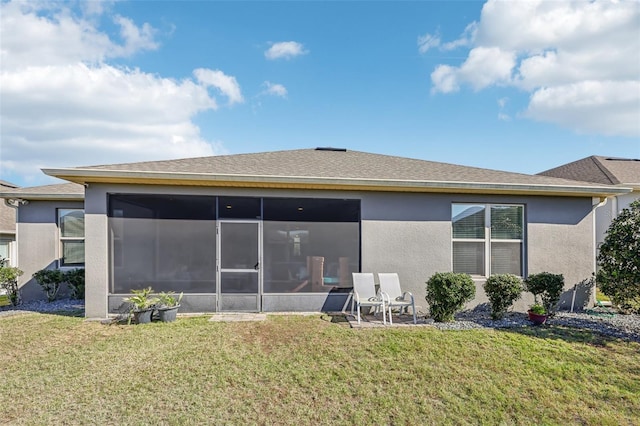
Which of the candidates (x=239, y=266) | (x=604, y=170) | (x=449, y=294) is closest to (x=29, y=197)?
(x=239, y=266)

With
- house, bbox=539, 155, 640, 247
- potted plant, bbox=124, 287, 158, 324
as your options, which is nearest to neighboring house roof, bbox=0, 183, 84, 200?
potted plant, bbox=124, 287, 158, 324

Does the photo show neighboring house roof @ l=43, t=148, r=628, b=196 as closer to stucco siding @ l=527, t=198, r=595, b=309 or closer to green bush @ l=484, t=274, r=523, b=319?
stucco siding @ l=527, t=198, r=595, b=309

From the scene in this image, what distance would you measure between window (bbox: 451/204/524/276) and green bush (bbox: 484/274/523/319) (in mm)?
1017

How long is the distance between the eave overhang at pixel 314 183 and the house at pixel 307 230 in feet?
0.08

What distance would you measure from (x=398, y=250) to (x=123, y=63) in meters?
9.71

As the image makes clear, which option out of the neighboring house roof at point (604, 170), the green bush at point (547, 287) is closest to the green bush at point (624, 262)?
the green bush at point (547, 287)

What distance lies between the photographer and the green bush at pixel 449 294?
616cm

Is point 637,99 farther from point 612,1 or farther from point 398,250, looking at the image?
point 398,250

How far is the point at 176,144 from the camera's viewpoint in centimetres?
2142

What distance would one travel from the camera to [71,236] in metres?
9.27

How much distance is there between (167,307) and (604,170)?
15.6 m

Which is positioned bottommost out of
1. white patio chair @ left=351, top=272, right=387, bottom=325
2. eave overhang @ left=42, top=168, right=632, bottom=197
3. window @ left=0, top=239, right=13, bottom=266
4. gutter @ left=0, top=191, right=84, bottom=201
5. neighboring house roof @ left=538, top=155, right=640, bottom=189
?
white patio chair @ left=351, top=272, right=387, bottom=325

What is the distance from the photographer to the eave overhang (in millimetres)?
6367

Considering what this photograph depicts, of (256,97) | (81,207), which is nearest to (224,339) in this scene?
(81,207)
